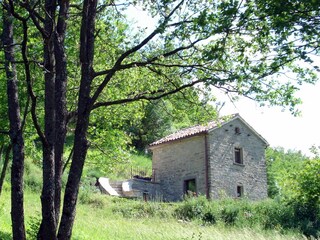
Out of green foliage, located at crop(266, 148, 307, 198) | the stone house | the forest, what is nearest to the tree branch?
the forest

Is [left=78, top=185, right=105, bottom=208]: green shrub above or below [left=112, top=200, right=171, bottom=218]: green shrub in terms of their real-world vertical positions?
above

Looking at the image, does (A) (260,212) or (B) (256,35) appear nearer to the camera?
(B) (256,35)

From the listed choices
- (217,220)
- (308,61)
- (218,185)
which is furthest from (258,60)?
(218,185)

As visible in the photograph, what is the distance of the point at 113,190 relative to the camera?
3023cm

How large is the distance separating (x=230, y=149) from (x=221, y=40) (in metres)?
24.7

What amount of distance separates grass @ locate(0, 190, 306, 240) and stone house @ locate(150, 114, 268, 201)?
688 cm

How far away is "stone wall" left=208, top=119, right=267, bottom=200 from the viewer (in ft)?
95.0

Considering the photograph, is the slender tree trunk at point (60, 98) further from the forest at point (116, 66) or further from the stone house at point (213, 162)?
the stone house at point (213, 162)

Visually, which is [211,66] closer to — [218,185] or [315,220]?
[315,220]

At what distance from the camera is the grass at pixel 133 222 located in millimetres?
13344

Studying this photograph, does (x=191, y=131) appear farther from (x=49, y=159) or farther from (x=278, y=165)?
(x=49, y=159)

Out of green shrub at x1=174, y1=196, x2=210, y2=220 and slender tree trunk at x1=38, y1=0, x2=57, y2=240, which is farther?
green shrub at x1=174, y1=196, x2=210, y2=220

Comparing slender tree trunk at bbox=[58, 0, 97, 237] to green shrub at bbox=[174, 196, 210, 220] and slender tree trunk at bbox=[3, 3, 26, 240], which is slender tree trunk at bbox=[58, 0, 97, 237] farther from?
green shrub at bbox=[174, 196, 210, 220]

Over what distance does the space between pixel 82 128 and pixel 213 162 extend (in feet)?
73.9
